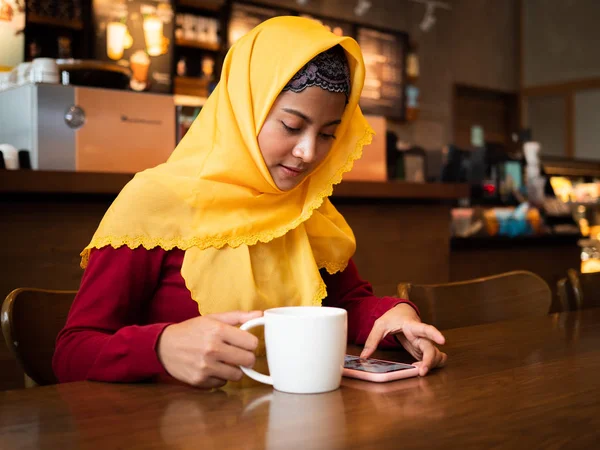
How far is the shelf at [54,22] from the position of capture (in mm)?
4910

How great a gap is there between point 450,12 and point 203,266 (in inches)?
288

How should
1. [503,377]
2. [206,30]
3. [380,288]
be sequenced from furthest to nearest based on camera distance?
[206,30] → [380,288] → [503,377]

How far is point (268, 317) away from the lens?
0.85 meters

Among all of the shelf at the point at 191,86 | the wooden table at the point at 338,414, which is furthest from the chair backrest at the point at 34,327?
the shelf at the point at 191,86

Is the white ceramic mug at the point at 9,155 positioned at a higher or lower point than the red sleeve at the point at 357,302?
higher

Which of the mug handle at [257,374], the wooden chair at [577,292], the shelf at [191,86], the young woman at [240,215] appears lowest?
the wooden chair at [577,292]

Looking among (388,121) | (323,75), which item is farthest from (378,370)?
(388,121)

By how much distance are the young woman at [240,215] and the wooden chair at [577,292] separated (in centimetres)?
74

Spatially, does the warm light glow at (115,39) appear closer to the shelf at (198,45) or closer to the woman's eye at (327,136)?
the shelf at (198,45)

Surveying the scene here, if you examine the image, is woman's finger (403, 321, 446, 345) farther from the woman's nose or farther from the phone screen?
the woman's nose

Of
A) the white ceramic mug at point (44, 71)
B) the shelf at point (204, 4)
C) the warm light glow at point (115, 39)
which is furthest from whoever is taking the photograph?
the shelf at point (204, 4)

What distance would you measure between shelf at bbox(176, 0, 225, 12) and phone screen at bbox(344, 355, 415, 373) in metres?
5.11

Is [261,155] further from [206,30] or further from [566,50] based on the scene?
[566,50]

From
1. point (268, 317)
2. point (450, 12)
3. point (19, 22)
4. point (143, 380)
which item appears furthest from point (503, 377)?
point (450, 12)
